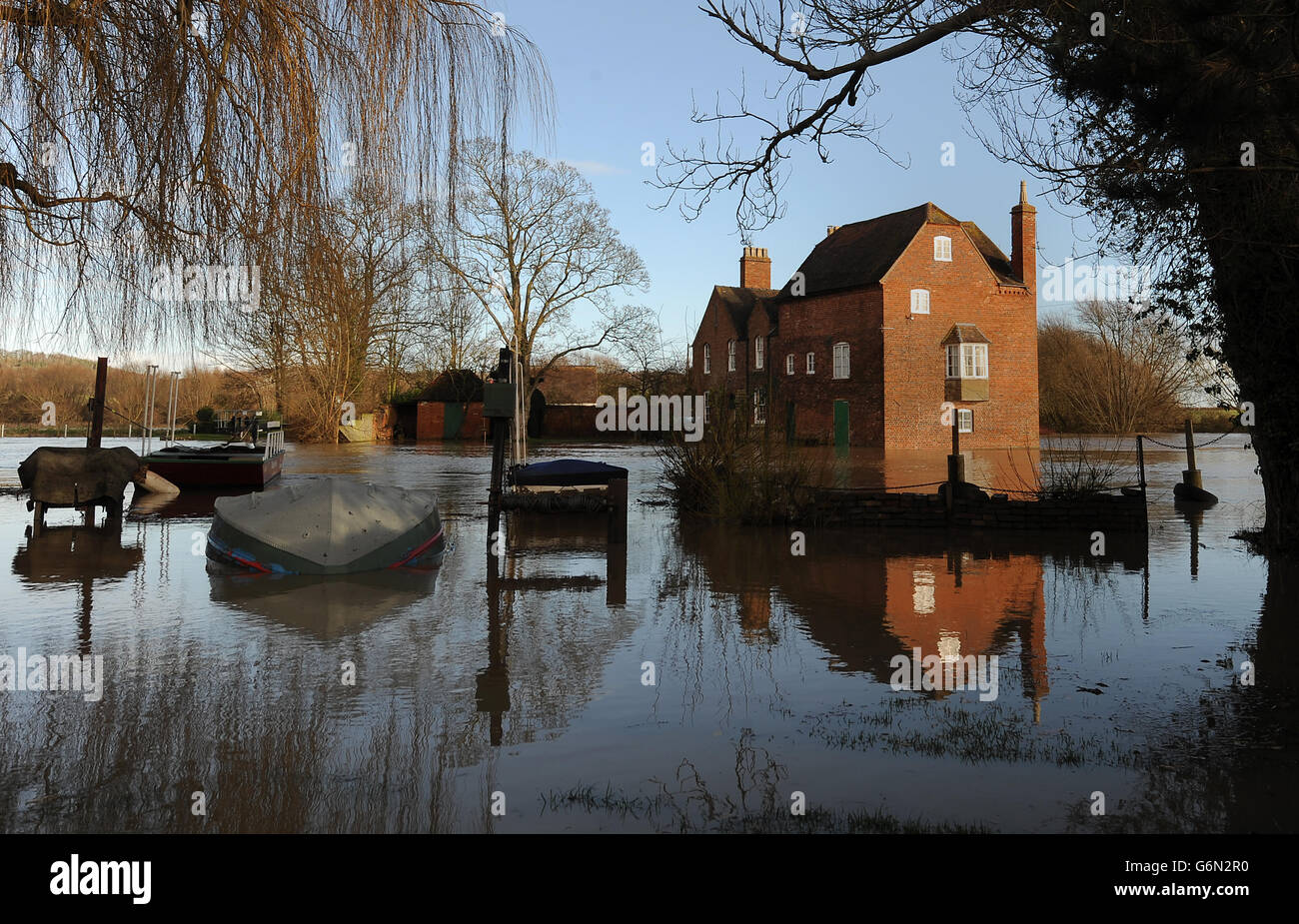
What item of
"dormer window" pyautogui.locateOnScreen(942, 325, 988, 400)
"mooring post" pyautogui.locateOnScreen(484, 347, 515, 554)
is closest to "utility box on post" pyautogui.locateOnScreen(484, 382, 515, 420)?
"mooring post" pyautogui.locateOnScreen(484, 347, 515, 554)

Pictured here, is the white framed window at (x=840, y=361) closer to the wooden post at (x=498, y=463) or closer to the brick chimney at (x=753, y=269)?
the brick chimney at (x=753, y=269)

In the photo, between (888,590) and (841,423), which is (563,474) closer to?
(888,590)

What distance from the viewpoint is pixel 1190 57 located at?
604cm

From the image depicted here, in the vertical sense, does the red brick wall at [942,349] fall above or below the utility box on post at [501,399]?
above

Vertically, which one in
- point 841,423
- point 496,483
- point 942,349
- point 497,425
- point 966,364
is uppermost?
point 942,349

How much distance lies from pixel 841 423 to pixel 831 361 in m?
3.01

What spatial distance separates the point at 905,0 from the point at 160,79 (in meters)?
8.13

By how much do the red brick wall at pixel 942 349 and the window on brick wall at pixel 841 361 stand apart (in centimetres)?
260

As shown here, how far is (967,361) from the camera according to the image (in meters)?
44.4

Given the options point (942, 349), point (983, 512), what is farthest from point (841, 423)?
point (983, 512)

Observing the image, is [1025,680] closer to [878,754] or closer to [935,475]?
[878,754]

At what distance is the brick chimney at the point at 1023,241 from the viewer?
45.2 m

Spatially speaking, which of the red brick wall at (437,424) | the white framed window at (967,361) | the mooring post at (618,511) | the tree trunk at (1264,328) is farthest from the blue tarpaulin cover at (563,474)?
the red brick wall at (437,424)
